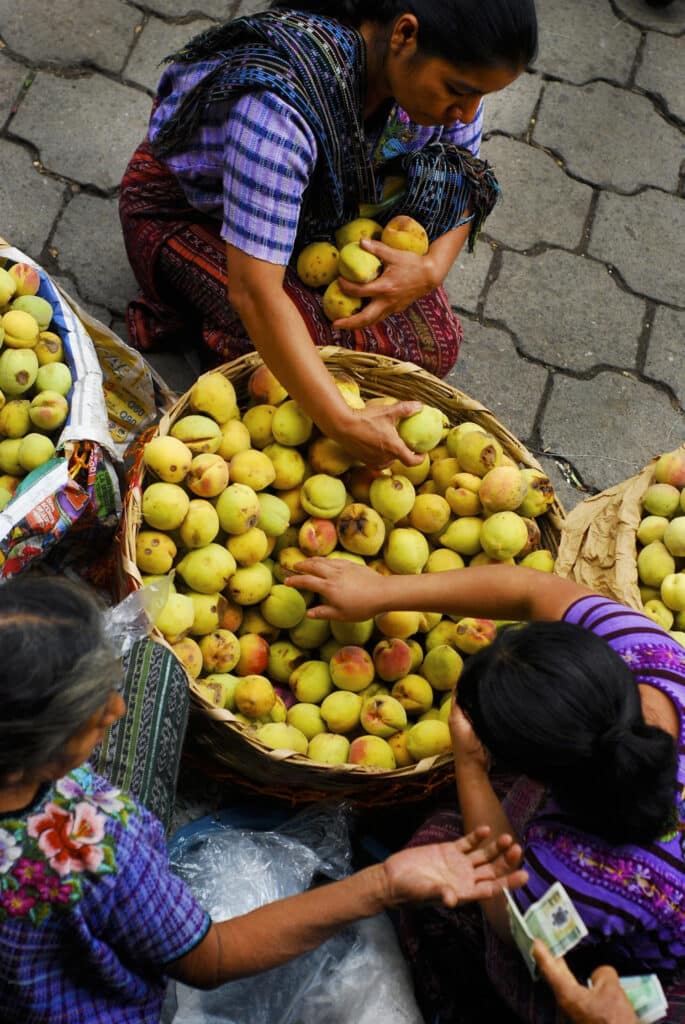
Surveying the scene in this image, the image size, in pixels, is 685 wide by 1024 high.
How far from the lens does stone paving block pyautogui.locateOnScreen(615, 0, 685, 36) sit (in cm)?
404

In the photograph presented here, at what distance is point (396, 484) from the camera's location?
2293 mm

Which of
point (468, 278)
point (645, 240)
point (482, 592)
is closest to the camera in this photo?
point (482, 592)

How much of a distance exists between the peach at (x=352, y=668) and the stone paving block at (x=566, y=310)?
1.54 m

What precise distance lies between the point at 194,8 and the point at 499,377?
1.85m

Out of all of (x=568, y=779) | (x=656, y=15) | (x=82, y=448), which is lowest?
(x=82, y=448)

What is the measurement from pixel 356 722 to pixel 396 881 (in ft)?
2.55

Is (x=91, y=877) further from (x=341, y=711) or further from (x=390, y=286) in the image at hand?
(x=390, y=286)

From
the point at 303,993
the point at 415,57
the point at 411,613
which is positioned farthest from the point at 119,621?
the point at 415,57

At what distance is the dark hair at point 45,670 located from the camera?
112 centimetres

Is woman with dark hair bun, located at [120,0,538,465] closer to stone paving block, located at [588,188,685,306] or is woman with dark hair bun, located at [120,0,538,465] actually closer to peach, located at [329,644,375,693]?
peach, located at [329,644,375,693]

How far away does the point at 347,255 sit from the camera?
2.40 m

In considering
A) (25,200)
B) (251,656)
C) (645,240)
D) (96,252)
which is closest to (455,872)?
(251,656)

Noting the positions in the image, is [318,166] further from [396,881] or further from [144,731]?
[396,881]

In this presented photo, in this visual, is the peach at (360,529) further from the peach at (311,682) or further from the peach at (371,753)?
the peach at (371,753)
